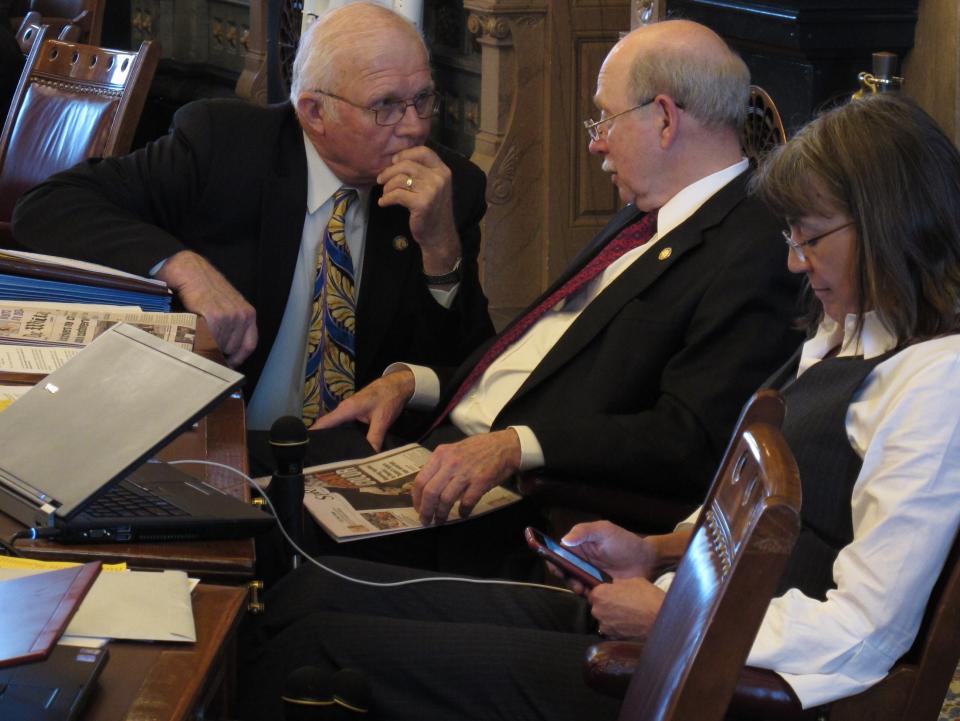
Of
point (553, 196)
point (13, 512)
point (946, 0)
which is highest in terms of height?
point (946, 0)

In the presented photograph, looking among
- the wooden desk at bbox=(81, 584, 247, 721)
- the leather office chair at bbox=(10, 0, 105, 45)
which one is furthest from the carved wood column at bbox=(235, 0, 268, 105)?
the wooden desk at bbox=(81, 584, 247, 721)

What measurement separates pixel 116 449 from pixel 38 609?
1.30 ft

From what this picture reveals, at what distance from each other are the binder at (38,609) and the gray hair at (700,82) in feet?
4.90

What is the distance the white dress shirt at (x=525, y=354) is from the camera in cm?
236

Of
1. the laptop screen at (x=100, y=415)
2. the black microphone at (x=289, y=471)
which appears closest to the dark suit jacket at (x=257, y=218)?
the black microphone at (x=289, y=471)

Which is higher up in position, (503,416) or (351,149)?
(351,149)

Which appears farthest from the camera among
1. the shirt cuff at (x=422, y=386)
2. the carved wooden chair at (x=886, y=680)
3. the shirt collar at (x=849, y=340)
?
the shirt cuff at (x=422, y=386)

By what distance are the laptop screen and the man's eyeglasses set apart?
1.03 m

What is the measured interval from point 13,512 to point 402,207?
1.37 m

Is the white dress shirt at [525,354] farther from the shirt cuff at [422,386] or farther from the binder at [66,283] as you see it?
the binder at [66,283]

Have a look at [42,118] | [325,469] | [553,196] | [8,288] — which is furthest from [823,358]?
[553,196]

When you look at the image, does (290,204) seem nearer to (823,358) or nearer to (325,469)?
(325,469)

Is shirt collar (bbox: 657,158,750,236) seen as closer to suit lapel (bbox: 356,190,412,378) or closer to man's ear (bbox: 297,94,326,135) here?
suit lapel (bbox: 356,190,412,378)

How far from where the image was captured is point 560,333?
2.49 metres
